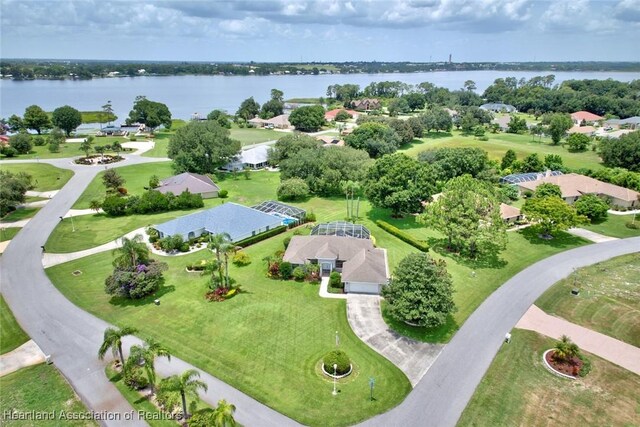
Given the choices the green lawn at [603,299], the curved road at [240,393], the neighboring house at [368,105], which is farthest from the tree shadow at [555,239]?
the neighboring house at [368,105]

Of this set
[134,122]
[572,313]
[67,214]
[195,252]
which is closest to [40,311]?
[195,252]

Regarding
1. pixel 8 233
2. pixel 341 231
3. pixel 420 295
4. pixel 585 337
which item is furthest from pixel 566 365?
pixel 8 233

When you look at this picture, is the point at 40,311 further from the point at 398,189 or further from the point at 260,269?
the point at 398,189

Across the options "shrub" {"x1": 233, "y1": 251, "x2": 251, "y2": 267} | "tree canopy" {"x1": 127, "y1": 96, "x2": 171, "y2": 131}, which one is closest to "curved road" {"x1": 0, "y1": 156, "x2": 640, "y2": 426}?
"shrub" {"x1": 233, "y1": 251, "x2": 251, "y2": 267}

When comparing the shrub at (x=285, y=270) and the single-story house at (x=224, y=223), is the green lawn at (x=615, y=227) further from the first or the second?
the single-story house at (x=224, y=223)

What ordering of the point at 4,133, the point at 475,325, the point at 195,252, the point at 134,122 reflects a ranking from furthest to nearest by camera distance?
the point at 134,122
the point at 4,133
the point at 195,252
the point at 475,325

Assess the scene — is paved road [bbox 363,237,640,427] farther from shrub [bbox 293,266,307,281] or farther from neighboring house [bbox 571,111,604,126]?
neighboring house [bbox 571,111,604,126]
